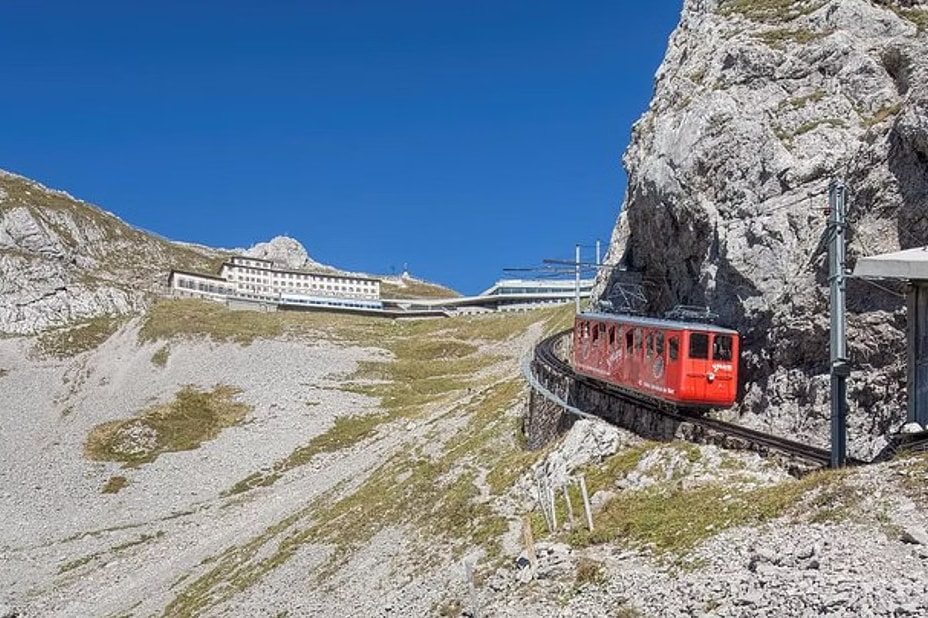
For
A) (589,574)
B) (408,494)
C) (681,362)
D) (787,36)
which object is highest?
(787,36)

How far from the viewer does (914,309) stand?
79.8 feet

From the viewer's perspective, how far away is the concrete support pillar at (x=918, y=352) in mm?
23594

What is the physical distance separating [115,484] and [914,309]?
64415mm

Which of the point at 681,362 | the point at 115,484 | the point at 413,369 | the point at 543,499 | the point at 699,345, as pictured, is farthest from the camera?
the point at 413,369

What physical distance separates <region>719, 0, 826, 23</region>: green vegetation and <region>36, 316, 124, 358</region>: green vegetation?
10775cm

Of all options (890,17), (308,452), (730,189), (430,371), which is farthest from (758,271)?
(430,371)

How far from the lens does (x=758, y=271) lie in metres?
34.7

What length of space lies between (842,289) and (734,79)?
20.7 meters

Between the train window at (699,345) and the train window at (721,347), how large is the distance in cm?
40

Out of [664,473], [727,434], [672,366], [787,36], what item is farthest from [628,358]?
[787,36]

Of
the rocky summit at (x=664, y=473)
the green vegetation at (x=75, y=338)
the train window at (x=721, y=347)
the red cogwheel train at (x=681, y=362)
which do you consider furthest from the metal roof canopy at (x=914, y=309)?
the green vegetation at (x=75, y=338)

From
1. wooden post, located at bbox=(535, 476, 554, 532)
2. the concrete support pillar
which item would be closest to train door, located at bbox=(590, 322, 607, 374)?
wooden post, located at bbox=(535, 476, 554, 532)

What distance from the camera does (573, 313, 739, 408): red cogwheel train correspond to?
1267 inches

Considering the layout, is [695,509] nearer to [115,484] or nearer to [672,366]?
[672,366]
